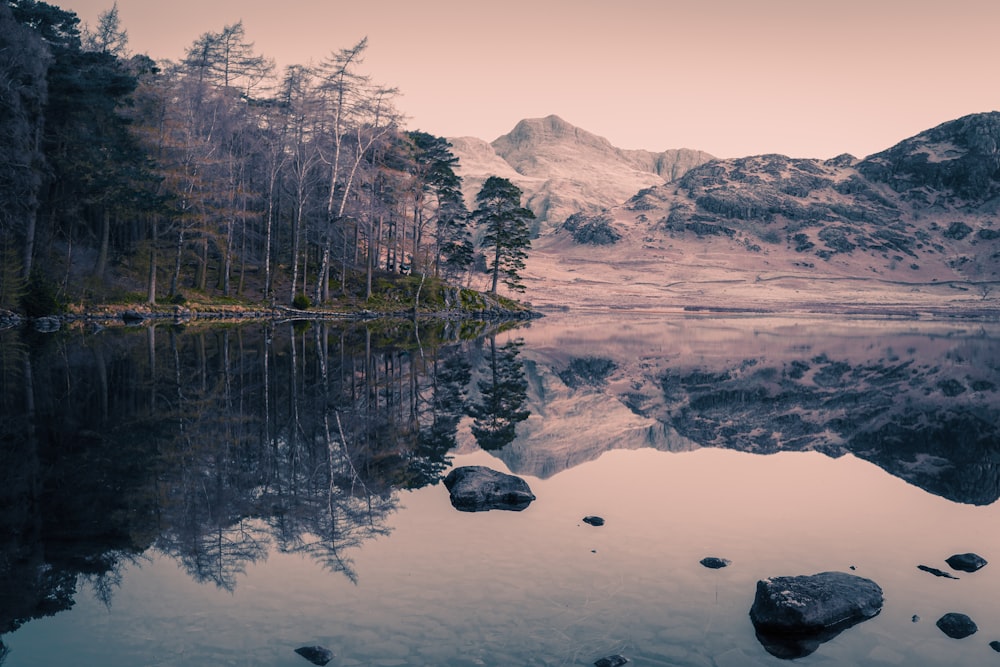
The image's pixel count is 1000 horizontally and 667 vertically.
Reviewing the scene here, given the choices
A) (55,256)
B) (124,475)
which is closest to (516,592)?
(124,475)

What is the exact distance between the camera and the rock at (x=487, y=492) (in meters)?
12.0

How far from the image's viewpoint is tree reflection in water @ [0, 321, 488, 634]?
360 inches

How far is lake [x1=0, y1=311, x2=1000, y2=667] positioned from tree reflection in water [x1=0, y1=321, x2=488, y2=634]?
0.07 m

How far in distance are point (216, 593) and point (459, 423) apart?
11.4 metres

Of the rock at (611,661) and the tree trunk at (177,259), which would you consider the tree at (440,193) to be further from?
the rock at (611,661)

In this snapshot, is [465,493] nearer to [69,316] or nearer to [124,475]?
[124,475]

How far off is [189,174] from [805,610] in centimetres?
5698

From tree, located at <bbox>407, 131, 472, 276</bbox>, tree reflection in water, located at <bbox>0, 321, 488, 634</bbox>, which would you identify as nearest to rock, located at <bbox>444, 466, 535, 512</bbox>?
tree reflection in water, located at <bbox>0, 321, 488, 634</bbox>

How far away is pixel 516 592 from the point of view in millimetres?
8531

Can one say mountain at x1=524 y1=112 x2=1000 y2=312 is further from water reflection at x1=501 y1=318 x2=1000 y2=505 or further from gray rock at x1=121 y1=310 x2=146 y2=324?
water reflection at x1=501 y1=318 x2=1000 y2=505

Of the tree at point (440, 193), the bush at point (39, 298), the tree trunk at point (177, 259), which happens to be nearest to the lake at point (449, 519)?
the bush at point (39, 298)

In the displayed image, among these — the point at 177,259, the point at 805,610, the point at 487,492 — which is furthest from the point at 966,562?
the point at 177,259

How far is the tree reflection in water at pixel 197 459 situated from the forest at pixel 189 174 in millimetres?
22333

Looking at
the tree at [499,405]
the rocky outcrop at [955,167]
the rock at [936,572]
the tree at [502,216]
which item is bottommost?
the tree at [499,405]
